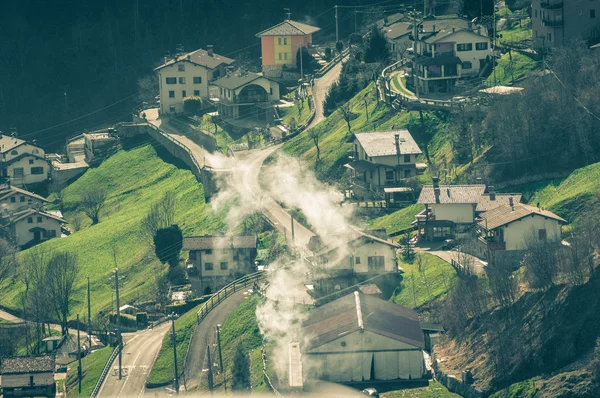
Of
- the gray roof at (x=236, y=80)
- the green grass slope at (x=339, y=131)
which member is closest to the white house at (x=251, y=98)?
the gray roof at (x=236, y=80)

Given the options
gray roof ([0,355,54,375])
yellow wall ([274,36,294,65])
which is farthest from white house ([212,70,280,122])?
gray roof ([0,355,54,375])

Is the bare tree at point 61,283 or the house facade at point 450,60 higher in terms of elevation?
the house facade at point 450,60

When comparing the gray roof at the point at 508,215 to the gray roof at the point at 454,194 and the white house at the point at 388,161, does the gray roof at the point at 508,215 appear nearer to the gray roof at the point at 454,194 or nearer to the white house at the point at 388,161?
the gray roof at the point at 454,194

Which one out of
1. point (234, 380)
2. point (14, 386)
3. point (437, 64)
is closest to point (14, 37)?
point (437, 64)

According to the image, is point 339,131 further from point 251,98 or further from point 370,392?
point 370,392

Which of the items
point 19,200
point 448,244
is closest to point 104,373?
point 448,244
